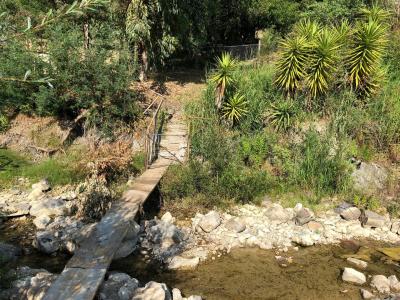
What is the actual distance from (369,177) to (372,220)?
1779 millimetres

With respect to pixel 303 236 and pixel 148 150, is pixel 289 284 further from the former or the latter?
pixel 148 150

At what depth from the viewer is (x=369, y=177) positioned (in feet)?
39.8

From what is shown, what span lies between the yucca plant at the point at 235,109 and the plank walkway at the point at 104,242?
1.72 metres

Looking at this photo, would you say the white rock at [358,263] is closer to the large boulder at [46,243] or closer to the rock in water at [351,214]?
the rock in water at [351,214]

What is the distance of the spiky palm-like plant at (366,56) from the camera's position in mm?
12828

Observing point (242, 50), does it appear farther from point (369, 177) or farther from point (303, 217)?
point (303, 217)

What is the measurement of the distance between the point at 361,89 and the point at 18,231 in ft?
37.4

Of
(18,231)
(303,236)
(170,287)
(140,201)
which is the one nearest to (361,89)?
(303,236)

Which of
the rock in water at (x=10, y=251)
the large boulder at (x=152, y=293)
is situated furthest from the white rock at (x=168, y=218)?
the rock in water at (x=10, y=251)

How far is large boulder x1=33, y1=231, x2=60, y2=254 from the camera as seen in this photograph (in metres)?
9.30

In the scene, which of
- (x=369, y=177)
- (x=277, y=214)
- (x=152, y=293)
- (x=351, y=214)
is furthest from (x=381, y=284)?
(x=152, y=293)

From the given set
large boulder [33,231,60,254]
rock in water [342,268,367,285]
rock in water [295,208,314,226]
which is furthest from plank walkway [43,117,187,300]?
rock in water [342,268,367,285]

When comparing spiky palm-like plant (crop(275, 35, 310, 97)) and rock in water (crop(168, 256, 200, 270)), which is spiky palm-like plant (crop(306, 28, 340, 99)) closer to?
spiky palm-like plant (crop(275, 35, 310, 97))

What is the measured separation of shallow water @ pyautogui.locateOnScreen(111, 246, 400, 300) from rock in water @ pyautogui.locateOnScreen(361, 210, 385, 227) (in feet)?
4.71
